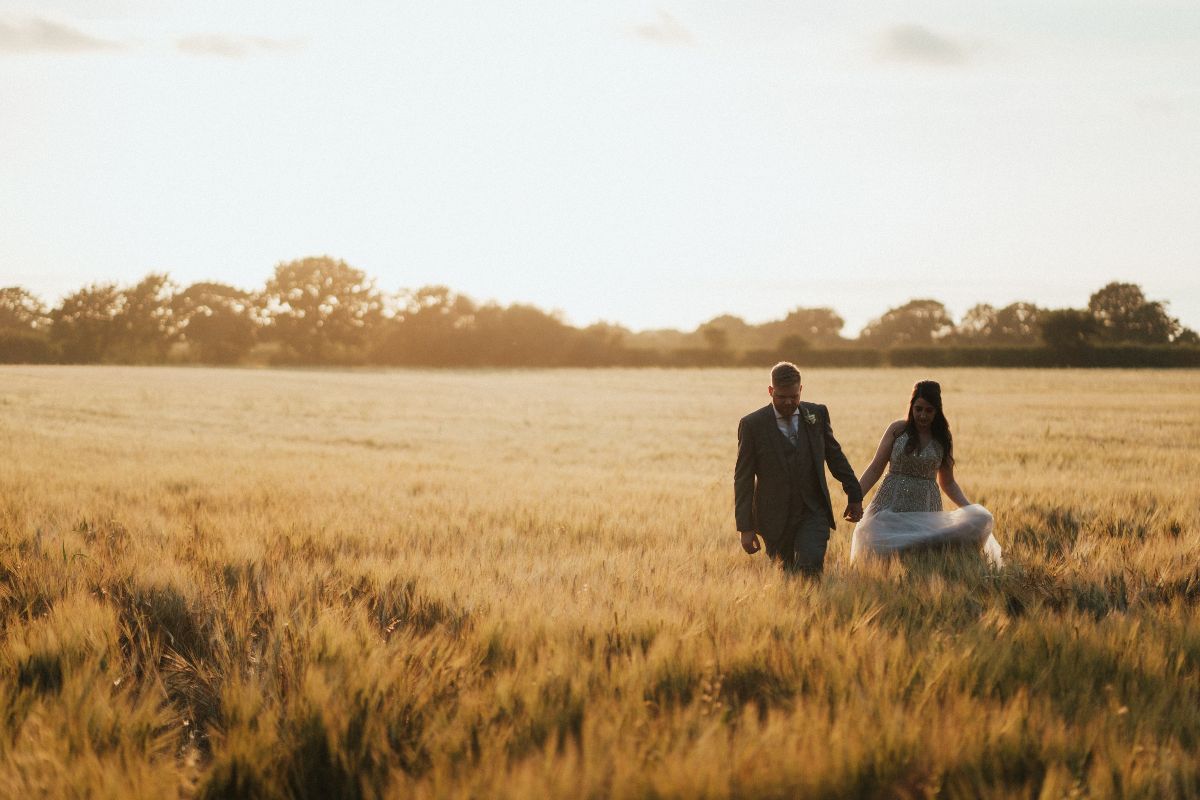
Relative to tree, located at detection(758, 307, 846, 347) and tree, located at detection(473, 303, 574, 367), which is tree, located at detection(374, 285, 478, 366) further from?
tree, located at detection(758, 307, 846, 347)

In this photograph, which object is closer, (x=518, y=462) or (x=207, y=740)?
(x=207, y=740)

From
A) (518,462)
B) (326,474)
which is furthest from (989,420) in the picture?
(326,474)

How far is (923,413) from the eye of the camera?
21.3 ft

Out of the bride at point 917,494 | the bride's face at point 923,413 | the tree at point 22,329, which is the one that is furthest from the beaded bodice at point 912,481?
the tree at point 22,329

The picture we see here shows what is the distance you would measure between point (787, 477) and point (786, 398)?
1.95 feet

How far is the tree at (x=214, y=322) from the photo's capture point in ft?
224

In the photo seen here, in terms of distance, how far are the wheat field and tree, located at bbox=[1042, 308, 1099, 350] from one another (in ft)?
215

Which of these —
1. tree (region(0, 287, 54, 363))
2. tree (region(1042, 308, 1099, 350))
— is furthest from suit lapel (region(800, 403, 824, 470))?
tree (region(1042, 308, 1099, 350))

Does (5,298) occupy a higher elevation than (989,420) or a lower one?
higher

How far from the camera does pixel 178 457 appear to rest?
12.1m

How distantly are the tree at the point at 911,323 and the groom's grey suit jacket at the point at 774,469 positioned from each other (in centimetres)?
9632

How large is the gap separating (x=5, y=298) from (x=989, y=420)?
34.1 meters

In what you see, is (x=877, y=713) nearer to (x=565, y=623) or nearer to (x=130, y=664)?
(x=565, y=623)

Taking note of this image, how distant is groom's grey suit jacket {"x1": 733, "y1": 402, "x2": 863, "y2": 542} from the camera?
5.77m
